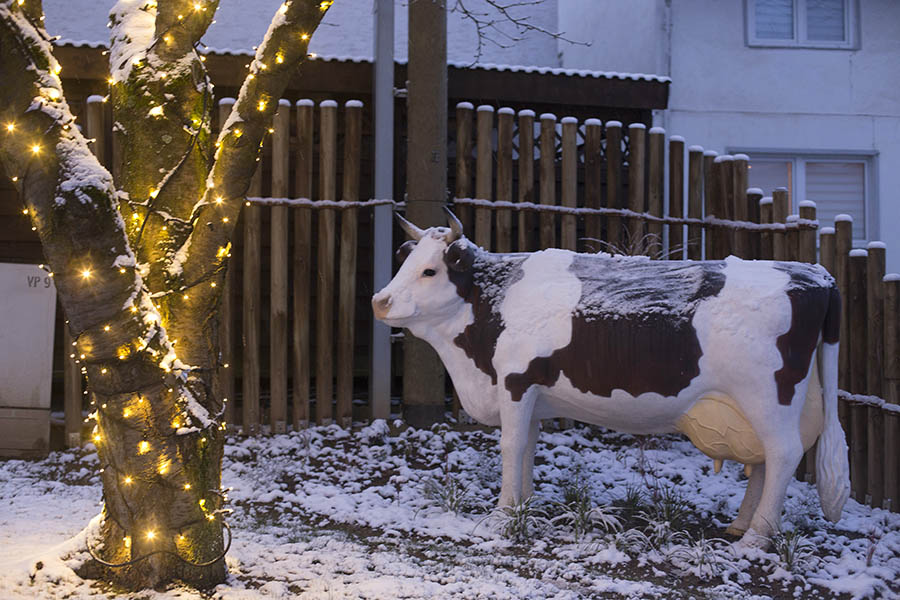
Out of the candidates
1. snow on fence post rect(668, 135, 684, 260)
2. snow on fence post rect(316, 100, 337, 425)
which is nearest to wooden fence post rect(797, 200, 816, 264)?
snow on fence post rect(668, 135, 684, 260)

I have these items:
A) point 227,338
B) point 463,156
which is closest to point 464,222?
point 463,156

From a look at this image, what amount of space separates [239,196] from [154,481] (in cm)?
116

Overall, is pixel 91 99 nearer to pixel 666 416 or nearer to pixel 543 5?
pixel 666 416

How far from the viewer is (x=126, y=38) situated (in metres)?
3.58

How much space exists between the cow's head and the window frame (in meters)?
6.12

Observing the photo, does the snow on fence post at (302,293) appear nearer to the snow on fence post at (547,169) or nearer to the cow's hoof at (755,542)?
the snow on fence post at (547,169)

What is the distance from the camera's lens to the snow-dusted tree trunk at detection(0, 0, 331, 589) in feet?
9.57

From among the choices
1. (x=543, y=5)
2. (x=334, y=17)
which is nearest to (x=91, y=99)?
(x=334, y=17)

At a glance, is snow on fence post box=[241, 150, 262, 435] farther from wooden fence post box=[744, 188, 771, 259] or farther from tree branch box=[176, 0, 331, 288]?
wooden fence post box=[744, 188, 771, 259]

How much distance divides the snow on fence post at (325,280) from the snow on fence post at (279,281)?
253mm

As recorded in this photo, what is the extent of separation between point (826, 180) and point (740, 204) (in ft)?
12.9

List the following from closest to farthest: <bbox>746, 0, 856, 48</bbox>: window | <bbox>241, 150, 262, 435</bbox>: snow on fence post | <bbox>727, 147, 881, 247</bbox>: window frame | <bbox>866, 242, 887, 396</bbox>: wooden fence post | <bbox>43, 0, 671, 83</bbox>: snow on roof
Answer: <bbox>866, 242, 887, 396</bbox>: wooden fence post → <bbox>241, 150, 262, 435</bbox>: snow on fence post → <bbox>727, 147, 881, 247</bbox>: window frame → <bbox>746, 0, 856, 48</bbox>: window → <bbox>43, 0, 671, 83</bbox>: snow on roof

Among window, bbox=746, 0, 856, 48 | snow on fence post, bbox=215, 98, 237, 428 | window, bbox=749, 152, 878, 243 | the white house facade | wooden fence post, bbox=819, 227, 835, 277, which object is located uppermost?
window, bbox=746, 0, 856, 48

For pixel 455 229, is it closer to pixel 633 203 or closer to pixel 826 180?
pixel 633 203
